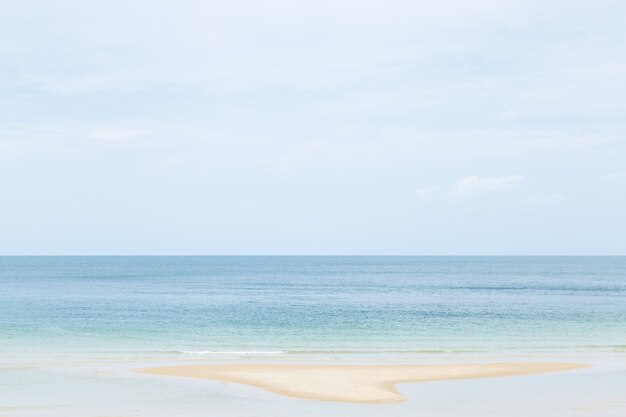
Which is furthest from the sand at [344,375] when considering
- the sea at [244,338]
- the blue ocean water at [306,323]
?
the blue ocean water at [306,323]

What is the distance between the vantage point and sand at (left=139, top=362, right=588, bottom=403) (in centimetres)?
2503

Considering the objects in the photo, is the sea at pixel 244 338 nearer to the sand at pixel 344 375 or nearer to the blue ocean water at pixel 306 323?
the blue ocean water at pixel 306 323

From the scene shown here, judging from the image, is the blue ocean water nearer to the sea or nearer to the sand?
the sea

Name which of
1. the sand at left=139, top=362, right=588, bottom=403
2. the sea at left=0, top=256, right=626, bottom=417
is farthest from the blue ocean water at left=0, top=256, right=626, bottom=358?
the sand at left=139, top=362, right=588, bottom=403

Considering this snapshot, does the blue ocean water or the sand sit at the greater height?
the sand

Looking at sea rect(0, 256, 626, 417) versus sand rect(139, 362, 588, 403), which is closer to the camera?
sea rect(0, 256, 626, 417)

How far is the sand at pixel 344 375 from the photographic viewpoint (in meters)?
25.0

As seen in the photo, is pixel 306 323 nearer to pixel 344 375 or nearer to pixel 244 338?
pixel 244 338

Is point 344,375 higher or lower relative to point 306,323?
higher

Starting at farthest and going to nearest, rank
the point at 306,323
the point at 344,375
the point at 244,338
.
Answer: the point at 306,323, the point at 244,338, the point at 344,375

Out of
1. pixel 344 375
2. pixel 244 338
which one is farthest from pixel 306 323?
pixel 344 375

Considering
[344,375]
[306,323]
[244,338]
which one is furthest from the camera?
[306,323]

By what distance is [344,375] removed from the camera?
28719 mm

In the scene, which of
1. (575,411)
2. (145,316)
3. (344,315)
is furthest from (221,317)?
(575,411)
